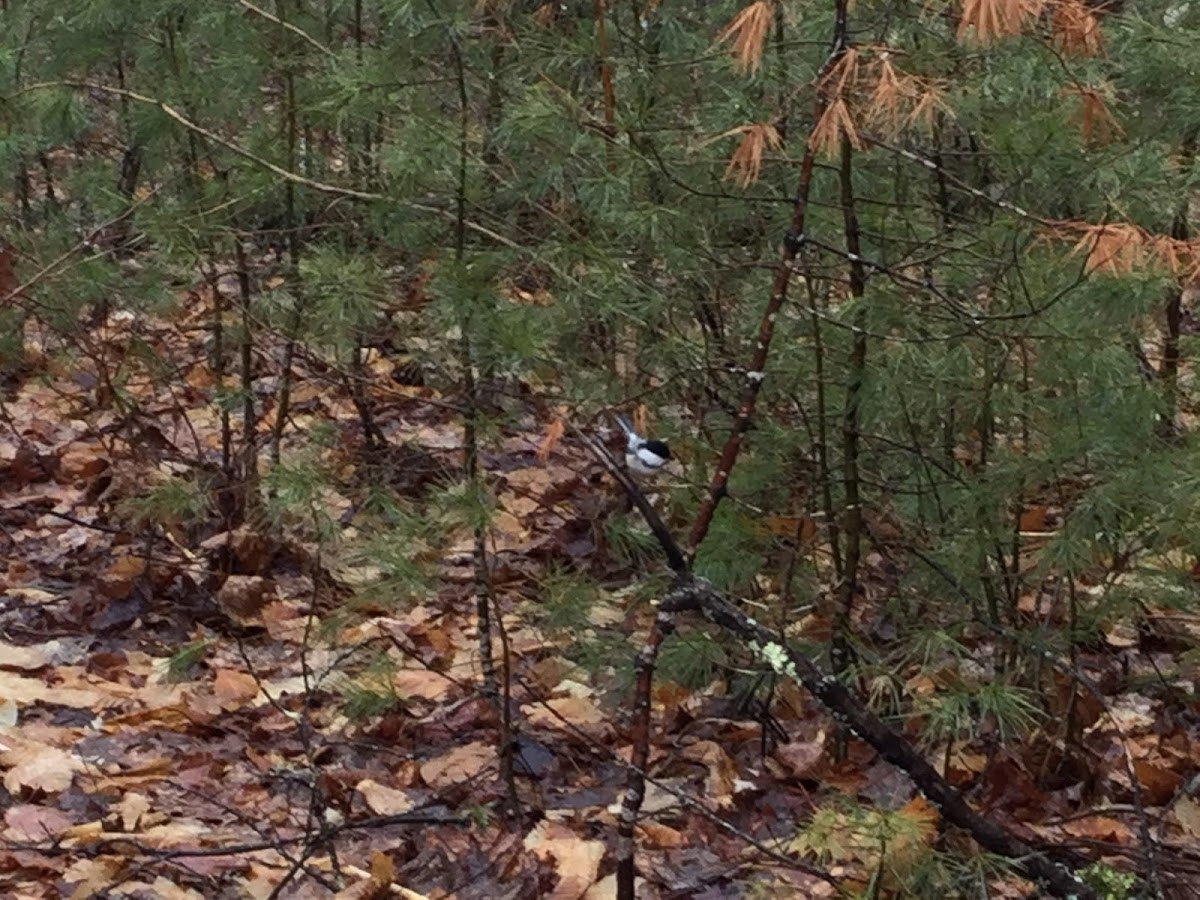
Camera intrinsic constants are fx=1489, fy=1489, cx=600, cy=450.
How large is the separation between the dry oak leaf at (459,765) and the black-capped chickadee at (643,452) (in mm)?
934

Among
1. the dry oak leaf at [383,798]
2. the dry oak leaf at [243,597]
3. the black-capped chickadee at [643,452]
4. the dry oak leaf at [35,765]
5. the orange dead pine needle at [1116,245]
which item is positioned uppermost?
the orange dead pine needle at [1116,245]

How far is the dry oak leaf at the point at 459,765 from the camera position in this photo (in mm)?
4105

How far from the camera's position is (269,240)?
5.70 m

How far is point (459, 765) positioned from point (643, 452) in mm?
1041

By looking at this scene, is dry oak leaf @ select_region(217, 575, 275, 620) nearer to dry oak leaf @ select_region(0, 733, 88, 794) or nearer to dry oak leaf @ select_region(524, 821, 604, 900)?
dry oak leaf @ select_region(0, 733, 88, 794)

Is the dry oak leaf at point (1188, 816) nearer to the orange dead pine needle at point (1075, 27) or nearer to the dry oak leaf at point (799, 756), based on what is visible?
the dry oak leaf at point (799, 756)

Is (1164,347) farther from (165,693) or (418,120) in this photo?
(165,693)

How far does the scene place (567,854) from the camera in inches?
144

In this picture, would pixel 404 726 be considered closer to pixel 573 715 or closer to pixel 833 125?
pixel 573 715

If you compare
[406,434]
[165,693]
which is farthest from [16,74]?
[165,693]

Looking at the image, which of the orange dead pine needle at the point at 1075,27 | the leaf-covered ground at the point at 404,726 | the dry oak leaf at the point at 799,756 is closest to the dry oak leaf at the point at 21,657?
the leaf-covered ground at the point at 404,726

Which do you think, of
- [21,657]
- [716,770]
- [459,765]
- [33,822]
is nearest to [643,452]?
[716,770]

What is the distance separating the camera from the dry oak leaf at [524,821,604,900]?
351 cm

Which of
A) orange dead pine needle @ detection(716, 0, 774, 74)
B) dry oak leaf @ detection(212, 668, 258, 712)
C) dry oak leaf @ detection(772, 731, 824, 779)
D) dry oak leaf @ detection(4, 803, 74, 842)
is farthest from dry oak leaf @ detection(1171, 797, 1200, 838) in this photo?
dry oak leaf @ detection(4, 803, 74, 842)
